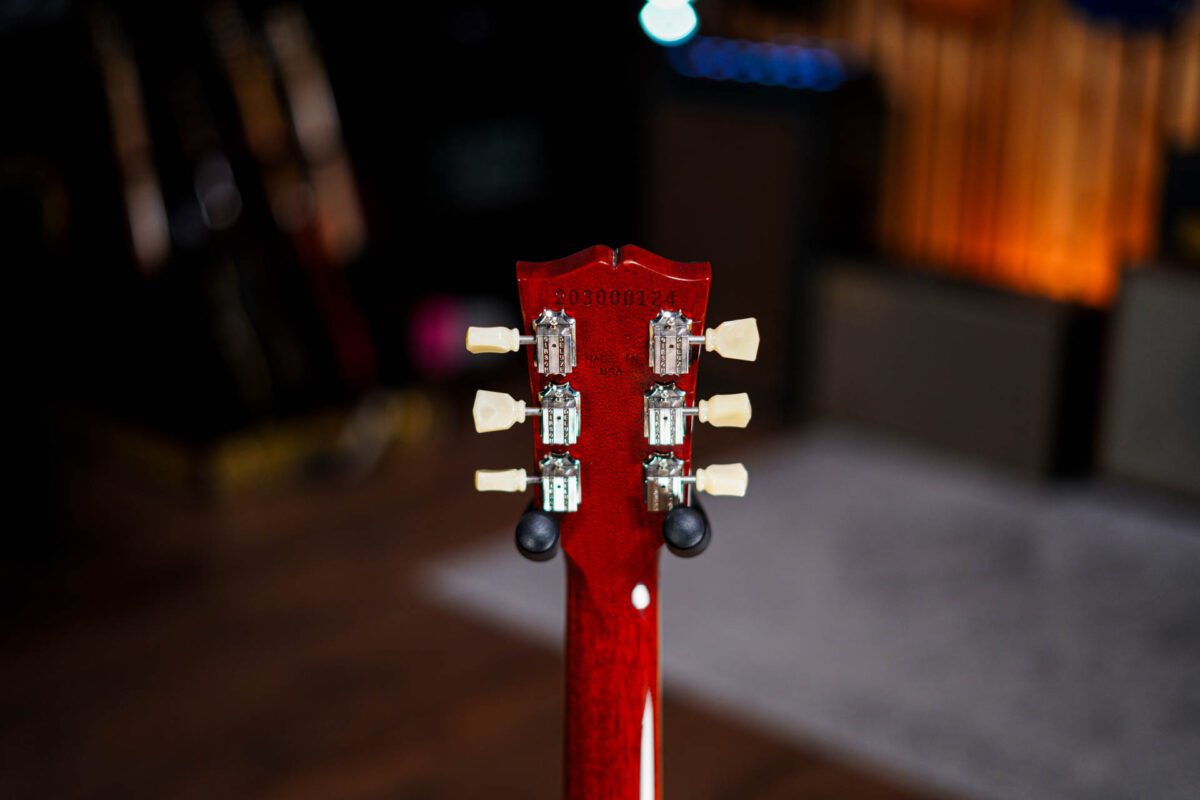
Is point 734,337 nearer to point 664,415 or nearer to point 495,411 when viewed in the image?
point 664,415

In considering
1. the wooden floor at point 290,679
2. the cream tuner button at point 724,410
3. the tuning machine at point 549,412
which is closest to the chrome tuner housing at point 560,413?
the tuning machine at point 549,412

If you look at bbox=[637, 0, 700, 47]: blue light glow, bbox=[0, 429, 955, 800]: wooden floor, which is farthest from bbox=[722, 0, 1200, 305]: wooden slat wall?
bbox=[637, 0, 700, 47]: blue light glow

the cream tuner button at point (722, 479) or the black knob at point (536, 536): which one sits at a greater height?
the cream tuner button at point (722, 479)

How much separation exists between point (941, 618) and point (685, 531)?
6.63 feet

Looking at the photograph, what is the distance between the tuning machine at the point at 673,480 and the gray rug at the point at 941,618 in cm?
142

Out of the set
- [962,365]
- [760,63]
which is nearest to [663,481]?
[962,365]

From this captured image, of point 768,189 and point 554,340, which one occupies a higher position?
point 554,340

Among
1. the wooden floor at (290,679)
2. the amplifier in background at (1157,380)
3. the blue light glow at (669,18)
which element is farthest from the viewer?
the amplifier in background at (1157,380)

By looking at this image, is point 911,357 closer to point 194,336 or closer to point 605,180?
point 605,180

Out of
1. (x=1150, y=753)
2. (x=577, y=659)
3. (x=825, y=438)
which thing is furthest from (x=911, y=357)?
(x=577, y=659)

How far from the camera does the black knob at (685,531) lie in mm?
1432

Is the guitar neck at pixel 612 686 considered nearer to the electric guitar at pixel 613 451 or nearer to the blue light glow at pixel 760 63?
the electric guitar at pixel 613 451

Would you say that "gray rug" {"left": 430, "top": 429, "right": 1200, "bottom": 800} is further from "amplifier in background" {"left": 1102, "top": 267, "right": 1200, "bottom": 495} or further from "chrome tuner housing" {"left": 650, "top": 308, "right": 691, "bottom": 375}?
"chrome tuner housing" {"left": 650, "top": 308, "right": 691, "bottom": 375}

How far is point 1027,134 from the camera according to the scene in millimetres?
4242
